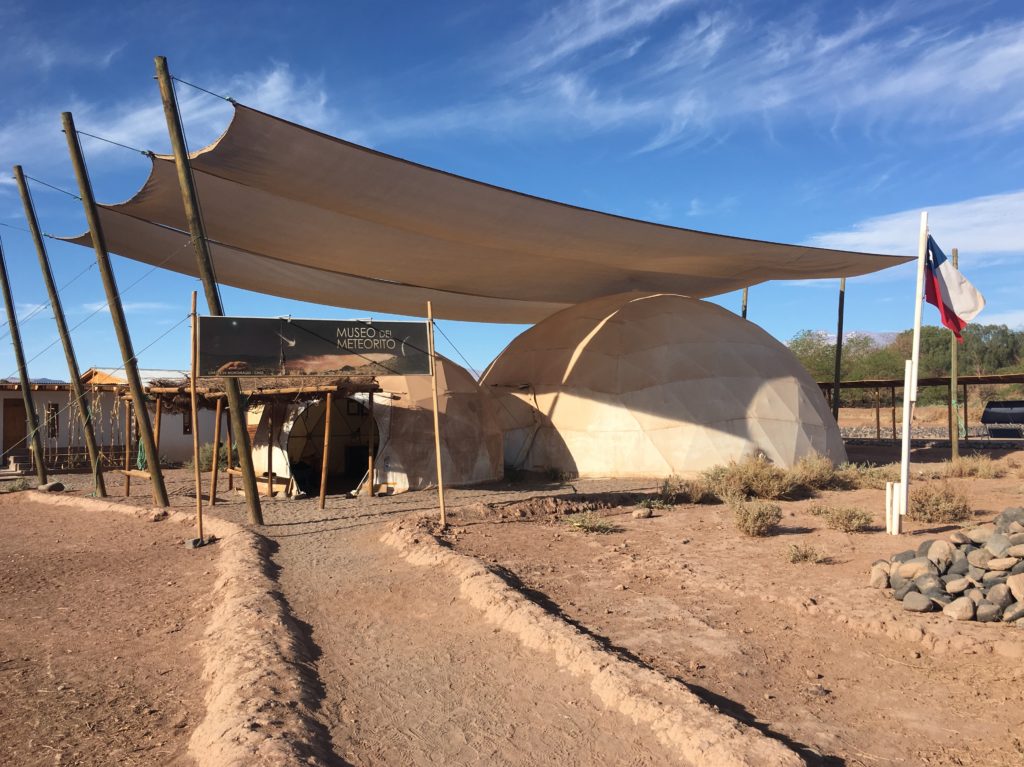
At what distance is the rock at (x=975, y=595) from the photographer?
584 centimetres

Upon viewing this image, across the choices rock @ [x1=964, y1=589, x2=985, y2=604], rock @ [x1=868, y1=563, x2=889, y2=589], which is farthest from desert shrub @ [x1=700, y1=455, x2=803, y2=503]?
rock @ [x1=964, y1=589, x2=985, y2=604]

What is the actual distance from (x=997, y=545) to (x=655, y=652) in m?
3.07

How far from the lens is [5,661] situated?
5207 millimetres

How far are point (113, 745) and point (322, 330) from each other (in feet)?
23.6

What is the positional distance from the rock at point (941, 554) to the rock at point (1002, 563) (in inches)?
13.4

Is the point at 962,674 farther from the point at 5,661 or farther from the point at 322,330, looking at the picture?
the point at 322,330

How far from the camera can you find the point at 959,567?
6.30 meters

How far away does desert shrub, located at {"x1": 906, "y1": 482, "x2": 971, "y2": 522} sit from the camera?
9.65 metres

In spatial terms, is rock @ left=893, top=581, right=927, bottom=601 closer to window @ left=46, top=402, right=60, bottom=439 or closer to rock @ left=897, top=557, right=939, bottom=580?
rock @ left=897, top=557, right=939, bottom=580

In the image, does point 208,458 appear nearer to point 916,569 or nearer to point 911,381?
point 911,381

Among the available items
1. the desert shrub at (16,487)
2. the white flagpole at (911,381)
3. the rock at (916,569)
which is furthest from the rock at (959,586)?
the desert shrub at (16,487)

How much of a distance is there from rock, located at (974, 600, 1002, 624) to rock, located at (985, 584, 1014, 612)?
29mm

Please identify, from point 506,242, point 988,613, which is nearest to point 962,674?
point 988,613

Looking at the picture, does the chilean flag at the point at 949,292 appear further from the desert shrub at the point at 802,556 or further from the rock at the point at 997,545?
→ the rock at the point at 997,545
